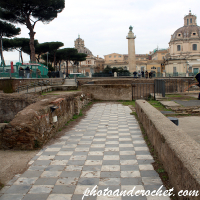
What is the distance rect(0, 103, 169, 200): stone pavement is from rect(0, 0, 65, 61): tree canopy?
24493mm

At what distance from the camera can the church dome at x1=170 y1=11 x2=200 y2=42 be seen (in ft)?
190

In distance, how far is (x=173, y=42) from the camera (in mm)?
58656

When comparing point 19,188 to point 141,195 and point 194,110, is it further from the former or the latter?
point 194,110

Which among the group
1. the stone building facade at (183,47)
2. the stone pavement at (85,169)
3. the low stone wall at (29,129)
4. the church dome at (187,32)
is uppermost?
the church dome at (187,32)

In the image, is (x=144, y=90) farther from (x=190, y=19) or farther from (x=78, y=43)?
(x=78, y=43)

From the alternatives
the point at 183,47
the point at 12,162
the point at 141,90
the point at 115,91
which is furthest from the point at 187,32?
the point at 12,162

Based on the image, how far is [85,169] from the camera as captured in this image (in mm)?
3697

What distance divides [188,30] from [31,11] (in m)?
45.3

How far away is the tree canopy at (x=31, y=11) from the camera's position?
26.3 m

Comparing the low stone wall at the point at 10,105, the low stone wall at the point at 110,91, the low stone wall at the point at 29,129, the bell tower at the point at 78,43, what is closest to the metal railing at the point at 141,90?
the low stone wall at the point at 110,91

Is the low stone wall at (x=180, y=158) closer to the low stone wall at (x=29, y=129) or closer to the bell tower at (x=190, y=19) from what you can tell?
the low stone wall at (x=29, y=129)

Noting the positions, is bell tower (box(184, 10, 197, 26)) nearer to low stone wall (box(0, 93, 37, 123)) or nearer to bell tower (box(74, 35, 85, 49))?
bell tower (box(74, 35, 85, 49))

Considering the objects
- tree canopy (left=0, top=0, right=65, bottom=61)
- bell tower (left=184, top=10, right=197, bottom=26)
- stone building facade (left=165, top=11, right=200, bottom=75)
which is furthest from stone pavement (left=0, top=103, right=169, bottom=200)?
bell tower (left=184, top=10, right=197, bottom=26)

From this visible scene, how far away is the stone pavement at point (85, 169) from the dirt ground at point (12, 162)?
15cm
